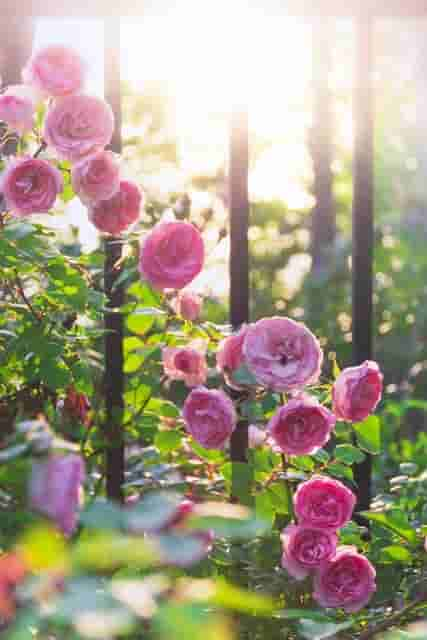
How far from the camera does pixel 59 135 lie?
1438 millimetres

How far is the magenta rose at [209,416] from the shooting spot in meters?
A: 1.46

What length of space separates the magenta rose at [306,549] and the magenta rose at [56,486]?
0.65m

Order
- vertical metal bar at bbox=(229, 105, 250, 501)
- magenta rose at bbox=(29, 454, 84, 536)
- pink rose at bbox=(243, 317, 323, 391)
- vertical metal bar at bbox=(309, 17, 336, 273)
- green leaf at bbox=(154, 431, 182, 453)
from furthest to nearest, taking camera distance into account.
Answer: vertical metal bar at bbox=(309, 17, 336, 273) < vertical metal bar at bbox=(229, 105, 250, 501) < green leaf at bbox=(154, 431, 182, 453) < pink rose at bbox=(243, 317, 323, 391) < magenta rose at bbox=(29, 454, 84, 536)

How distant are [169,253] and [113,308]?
249mm

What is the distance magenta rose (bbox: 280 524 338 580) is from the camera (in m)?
1.40

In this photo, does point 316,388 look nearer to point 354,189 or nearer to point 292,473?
point 292,473

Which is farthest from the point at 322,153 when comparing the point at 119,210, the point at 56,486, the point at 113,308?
the point at 56,486

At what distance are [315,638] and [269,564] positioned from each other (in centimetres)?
40

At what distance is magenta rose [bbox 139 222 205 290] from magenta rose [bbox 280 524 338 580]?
0.43 meters

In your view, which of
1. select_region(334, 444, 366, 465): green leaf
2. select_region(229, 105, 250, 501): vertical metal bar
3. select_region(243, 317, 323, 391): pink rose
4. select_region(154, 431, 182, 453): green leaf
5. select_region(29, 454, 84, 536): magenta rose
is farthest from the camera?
select_region(229, 105, 250, 501): vertical metal bar

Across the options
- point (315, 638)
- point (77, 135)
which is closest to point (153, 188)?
point (77, 135)

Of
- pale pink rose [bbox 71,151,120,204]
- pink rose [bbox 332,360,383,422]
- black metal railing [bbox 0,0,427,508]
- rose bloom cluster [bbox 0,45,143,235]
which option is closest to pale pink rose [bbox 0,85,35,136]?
rose bloom cluster [bbox 0,45,143,235]

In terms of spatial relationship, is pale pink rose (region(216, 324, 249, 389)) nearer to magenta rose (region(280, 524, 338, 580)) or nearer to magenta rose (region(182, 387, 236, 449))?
magenta rose (region(182, 387, 236, 449))

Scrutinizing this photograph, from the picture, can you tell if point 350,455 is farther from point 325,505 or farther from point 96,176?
point 96,176
